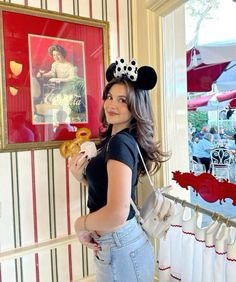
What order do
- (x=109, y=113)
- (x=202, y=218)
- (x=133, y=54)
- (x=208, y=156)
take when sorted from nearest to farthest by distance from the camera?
(x=109, y=113) < (x=202, y=218) < (x=208, y=156) < (x=133, y=54)

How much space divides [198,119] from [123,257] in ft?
2.86

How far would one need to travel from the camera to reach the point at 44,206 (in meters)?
1.70

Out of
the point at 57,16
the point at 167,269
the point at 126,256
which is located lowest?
the point at 167,269

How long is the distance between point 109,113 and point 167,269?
856 millimetres

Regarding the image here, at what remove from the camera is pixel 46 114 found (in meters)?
1.66

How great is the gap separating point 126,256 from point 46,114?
0.86 meters

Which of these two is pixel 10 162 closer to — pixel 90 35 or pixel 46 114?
pixel 46 114

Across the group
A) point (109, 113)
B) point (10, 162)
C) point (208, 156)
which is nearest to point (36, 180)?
point (10, 162)

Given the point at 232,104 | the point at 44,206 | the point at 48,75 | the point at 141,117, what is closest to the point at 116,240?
the point at 141,117

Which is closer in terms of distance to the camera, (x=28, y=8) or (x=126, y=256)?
(x=126, y=256)

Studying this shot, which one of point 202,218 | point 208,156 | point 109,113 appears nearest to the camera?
point 109,113

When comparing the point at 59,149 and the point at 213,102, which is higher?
the point at 213,102

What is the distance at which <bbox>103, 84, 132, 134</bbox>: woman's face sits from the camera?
1.32 meters

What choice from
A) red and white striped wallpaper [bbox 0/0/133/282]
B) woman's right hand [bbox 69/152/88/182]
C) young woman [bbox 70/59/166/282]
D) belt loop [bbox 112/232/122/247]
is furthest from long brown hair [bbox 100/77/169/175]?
red and white striped wallpaper [bbox 0/0/133/282]
